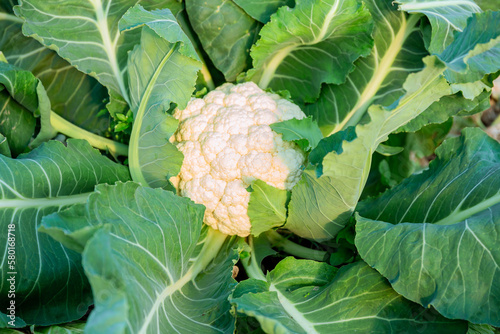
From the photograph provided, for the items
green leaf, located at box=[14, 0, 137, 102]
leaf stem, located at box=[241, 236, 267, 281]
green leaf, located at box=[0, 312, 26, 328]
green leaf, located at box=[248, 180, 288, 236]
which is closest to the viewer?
green leaf, located at box=[0, 312, 26, 328]

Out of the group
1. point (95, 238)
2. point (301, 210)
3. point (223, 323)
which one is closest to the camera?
point (95, 238)

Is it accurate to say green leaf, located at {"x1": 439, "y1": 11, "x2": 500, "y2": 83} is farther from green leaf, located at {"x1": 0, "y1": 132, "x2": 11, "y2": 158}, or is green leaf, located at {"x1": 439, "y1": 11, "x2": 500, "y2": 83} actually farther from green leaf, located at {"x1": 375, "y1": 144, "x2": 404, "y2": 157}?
green leaf, located at {"x1": 0, "y1": 132, "x2": 11, "y2": 158}

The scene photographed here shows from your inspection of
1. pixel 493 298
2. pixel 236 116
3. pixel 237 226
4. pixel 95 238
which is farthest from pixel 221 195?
pixel 493 298

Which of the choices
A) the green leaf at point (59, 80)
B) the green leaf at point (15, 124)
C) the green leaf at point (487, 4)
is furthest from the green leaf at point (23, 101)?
the green leaf at point (487, 4)

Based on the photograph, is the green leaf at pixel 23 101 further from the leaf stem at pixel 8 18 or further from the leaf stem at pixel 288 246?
the leaf stem at pixel 288 246

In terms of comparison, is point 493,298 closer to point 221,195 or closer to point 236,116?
point 221,195

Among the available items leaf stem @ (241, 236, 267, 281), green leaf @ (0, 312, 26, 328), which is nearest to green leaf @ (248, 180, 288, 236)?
leaf stem @ (241, 236, 267, 281)
